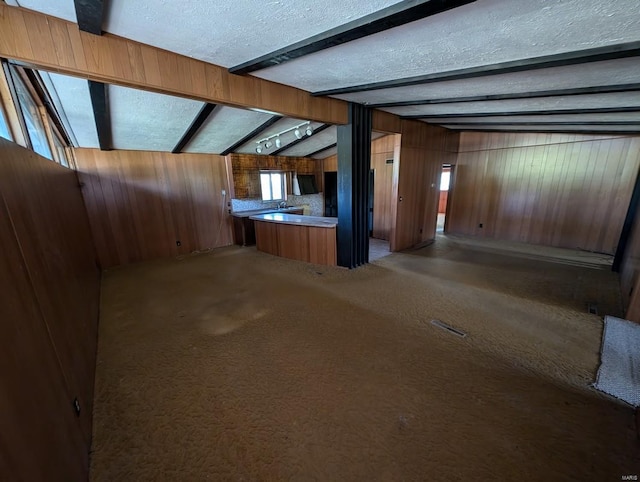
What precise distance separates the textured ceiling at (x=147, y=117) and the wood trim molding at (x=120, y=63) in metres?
0.90

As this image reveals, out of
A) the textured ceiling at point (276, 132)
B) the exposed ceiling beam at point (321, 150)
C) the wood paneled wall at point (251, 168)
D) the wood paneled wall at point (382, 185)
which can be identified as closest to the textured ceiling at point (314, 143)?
the exposed ceiling beam at point (321, 150)

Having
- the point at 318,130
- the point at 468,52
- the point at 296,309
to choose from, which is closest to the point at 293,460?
the point at 296,309

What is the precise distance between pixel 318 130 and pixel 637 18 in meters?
4.26

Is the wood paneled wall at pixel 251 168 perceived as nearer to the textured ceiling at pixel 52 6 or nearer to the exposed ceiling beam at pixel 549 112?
the exposed ceiling beam at pixel 549 112

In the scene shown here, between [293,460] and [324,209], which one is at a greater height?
[324,209]

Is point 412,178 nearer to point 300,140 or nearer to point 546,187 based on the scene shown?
point 300,140

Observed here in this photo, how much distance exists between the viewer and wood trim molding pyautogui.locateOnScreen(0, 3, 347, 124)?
1656mm

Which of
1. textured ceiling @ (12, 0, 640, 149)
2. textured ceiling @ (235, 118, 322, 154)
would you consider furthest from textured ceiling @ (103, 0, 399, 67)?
textured ceiling @ (235, 118, 322, 154)

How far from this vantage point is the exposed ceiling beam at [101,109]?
2586 mm

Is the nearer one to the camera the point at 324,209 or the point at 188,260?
the point at 188,260

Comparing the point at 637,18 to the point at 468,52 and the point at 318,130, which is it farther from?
the point at 318,130

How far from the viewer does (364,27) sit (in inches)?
67.2

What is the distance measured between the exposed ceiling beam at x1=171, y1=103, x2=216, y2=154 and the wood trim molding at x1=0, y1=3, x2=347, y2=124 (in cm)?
87

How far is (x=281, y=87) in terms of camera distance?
3.05 meters
